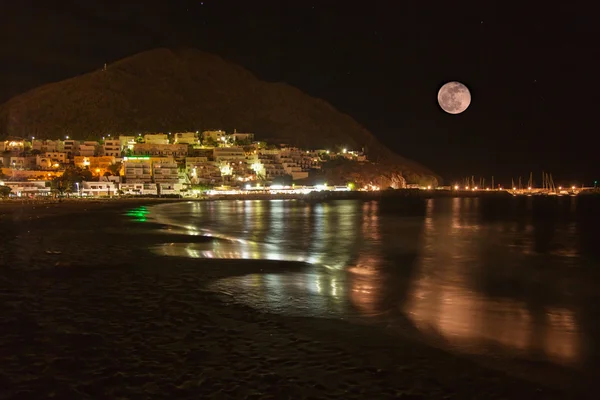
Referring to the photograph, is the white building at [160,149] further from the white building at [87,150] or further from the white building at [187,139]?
the white building at [187,139]

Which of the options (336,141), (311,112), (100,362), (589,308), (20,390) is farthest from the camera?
(311,112)

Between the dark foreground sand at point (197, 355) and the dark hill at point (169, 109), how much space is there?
126404mm

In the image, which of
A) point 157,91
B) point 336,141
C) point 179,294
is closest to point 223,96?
point 157,91

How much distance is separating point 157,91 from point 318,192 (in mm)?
92111

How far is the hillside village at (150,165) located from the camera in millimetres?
76938

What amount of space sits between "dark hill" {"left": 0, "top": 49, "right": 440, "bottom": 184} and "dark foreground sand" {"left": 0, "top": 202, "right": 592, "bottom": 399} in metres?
126

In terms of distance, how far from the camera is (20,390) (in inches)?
234

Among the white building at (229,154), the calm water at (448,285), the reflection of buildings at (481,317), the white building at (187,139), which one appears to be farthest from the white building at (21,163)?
the reflection of buildings at (481,317)

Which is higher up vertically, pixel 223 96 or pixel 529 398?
pixel 223 96

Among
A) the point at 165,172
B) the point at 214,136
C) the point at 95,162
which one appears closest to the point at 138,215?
the point at 165,172

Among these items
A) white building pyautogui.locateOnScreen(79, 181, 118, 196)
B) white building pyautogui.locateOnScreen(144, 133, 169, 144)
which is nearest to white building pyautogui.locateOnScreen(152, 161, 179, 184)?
white building pyautogui.locateOnScreen(79, 181, 118, 196)

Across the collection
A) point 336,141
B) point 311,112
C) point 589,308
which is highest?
point 311,112

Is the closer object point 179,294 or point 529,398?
point 529,398

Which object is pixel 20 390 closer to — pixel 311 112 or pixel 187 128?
pixel 187 128
